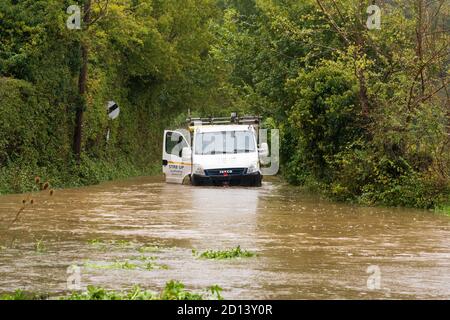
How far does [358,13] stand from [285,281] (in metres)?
15.4

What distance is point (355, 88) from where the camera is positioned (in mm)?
25250

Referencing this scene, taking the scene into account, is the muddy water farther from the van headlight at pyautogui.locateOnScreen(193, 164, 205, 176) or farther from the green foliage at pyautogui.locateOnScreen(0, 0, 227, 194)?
the van headlight at pyautogui.locateOnScreen(193, 164, 205, 176)

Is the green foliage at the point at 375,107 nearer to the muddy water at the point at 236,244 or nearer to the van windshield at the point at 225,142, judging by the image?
the muddy water at the point at 236,244

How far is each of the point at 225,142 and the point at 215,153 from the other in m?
0.66

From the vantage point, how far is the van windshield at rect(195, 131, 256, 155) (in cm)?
3225

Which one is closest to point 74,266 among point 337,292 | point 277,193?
point 337,292

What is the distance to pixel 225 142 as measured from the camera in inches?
1281

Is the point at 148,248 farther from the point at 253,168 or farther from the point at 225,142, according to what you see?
the point at 225,142

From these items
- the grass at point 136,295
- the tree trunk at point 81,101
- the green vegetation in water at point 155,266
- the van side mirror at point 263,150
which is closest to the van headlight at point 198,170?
the van side mirror at point 263,150

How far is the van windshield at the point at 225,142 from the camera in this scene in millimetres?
32250

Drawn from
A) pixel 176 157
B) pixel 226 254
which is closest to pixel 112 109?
pixel 176 157

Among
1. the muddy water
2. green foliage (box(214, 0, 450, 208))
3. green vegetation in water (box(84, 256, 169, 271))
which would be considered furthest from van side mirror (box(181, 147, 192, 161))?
green vegetation in water (box(84, 256, 169, 271))

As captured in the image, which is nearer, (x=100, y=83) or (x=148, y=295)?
(x=148, y=295)
